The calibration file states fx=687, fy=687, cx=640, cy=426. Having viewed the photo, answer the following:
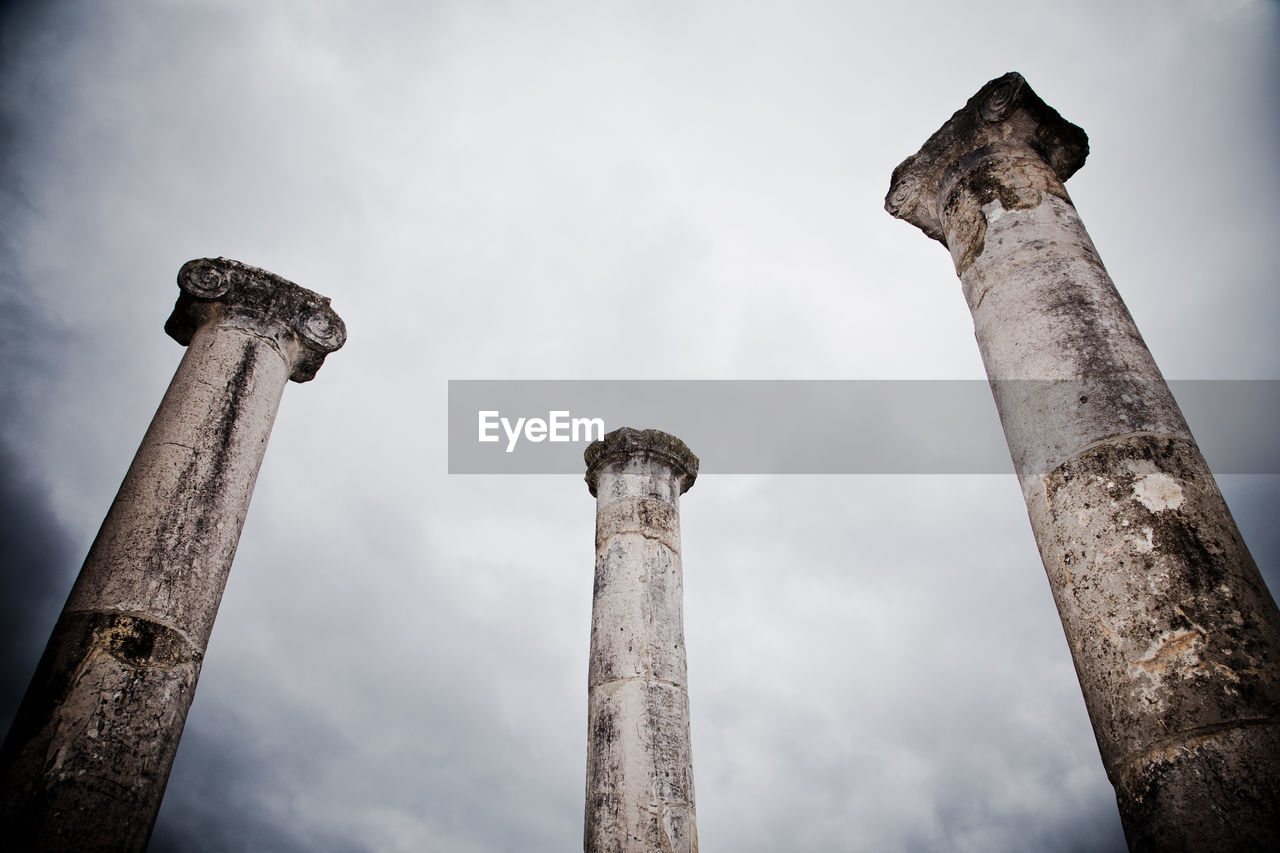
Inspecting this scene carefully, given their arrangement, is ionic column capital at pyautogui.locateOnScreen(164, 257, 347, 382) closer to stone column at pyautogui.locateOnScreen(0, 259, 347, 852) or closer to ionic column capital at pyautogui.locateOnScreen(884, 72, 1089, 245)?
stone column at pyautogui.locateOnScreen(0, 259, 347, 852)

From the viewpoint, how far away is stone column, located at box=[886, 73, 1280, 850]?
305cm

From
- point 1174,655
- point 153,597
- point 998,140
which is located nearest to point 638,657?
point 153,597

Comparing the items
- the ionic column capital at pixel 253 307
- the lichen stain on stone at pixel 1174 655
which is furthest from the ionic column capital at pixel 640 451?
the lichen stain on stone at pixel 1174 655

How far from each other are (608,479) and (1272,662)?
776cm

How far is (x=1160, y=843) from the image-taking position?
10.1 ft

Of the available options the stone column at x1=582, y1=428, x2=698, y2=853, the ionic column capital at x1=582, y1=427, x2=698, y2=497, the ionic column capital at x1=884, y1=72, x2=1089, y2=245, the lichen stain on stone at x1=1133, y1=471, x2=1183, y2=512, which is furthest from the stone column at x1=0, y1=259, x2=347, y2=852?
the ionic column capital at x1=884, y1=72, x2=1089, y2=245

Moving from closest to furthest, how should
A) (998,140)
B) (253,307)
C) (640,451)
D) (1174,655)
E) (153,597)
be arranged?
(1174,655)
(153,597)
(998,140)
(253,307)
(640,451)

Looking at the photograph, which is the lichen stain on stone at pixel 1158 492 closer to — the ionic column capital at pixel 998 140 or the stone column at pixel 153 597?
the ionic column capital at pixel 998 140

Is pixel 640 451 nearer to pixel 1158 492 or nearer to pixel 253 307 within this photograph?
pixel 253 307

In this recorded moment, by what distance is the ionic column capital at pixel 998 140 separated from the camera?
587 cm

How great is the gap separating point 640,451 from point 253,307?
17.5ft

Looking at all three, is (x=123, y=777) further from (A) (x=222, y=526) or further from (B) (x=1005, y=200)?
(B) (x=1005, y=200)

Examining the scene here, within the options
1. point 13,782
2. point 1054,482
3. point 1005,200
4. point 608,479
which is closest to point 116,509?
point 13,782

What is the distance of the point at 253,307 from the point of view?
675 cm
